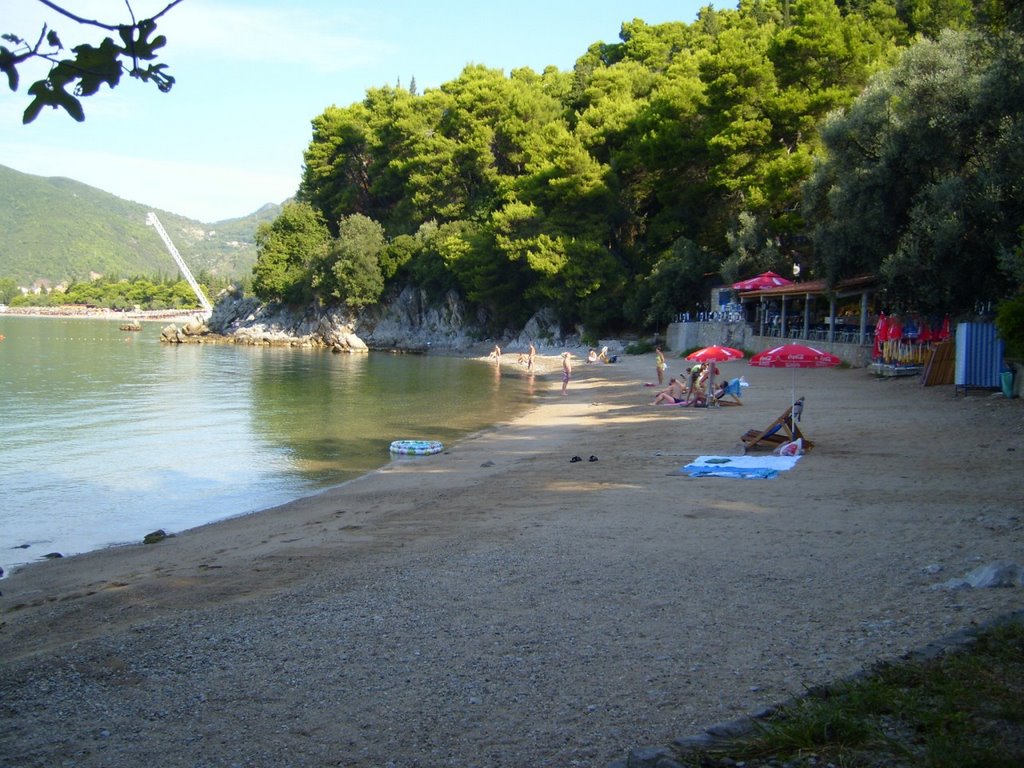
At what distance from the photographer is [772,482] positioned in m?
10.9

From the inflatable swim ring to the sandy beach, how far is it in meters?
5.42

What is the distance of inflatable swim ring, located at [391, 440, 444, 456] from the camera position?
17.9m

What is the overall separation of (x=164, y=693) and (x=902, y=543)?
5979 millimetres

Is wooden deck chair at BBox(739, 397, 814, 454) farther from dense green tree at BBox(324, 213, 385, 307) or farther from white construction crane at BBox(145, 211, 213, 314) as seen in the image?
white construction crane at BBox(145, 211, 213, 314)

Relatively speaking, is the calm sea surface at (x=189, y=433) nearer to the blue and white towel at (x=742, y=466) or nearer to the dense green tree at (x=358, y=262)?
the blue and white towel at (x=742, y=466)

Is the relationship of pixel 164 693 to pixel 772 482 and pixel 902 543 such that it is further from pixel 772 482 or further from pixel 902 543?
pixel 772 482

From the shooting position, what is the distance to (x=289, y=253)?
76500 millimetres

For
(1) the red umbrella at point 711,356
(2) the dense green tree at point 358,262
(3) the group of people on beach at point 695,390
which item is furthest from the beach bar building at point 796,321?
(2) the dense green tree at point 358,262

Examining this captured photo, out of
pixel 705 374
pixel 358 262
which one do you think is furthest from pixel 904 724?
pixel 358 262

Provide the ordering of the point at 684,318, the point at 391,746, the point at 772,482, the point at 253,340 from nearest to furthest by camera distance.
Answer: the point at 391,746
the point at 772,482
the point at 684,318
the point at 253,340

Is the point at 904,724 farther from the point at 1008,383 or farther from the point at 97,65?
the point at 1008,383

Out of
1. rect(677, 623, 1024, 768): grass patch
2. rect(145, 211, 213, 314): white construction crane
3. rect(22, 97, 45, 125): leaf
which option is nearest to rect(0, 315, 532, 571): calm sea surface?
rect(22, 97, 45, 125): leaf

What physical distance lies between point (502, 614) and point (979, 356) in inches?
607

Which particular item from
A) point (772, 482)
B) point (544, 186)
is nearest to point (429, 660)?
point (772, 482)
